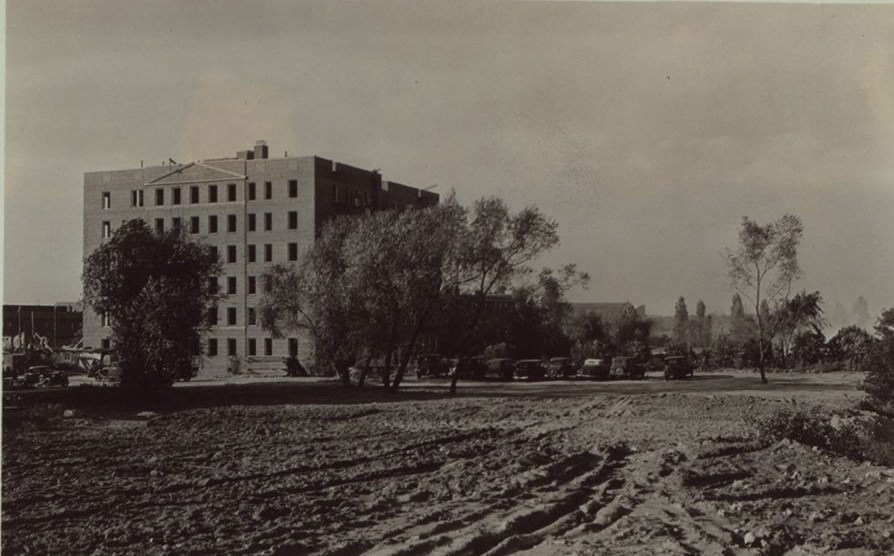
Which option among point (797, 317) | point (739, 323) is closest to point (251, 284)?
point (739, 323)

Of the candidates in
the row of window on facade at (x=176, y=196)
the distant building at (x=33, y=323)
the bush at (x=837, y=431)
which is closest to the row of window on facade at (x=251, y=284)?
the row of window on facade at (x=176, y=196)

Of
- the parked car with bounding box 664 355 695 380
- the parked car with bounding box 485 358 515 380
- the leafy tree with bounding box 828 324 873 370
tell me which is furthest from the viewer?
the parked car with bounding box 485 358 515 380

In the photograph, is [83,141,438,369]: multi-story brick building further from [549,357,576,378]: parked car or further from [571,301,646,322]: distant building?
[549,357,576,378]: parked car

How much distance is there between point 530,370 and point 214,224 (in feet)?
36.0

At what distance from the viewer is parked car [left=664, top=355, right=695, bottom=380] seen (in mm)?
18250

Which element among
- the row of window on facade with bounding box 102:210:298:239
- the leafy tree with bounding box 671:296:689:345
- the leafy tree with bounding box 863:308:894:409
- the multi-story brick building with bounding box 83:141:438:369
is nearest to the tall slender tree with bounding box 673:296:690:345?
the leafy tree with bounding box 671:296:689:345

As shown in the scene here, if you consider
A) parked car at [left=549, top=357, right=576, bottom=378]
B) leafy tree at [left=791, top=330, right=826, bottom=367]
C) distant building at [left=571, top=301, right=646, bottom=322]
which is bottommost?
parked car at [left=549, top=357, right=576, bottom=378]

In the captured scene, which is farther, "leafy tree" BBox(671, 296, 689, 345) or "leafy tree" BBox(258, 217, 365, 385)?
"leafy tree" BBox(258, 217, 365, 385)

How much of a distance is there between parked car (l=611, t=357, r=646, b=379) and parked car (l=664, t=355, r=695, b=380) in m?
0.62

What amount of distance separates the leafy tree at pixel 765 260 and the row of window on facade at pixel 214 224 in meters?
9.64

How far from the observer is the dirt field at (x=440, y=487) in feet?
20.5

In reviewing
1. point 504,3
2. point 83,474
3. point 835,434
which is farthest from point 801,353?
point 83,474

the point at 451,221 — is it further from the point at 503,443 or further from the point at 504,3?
the point at 504,3

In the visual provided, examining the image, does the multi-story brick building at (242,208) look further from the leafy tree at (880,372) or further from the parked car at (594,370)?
the parked car at (594,370)
